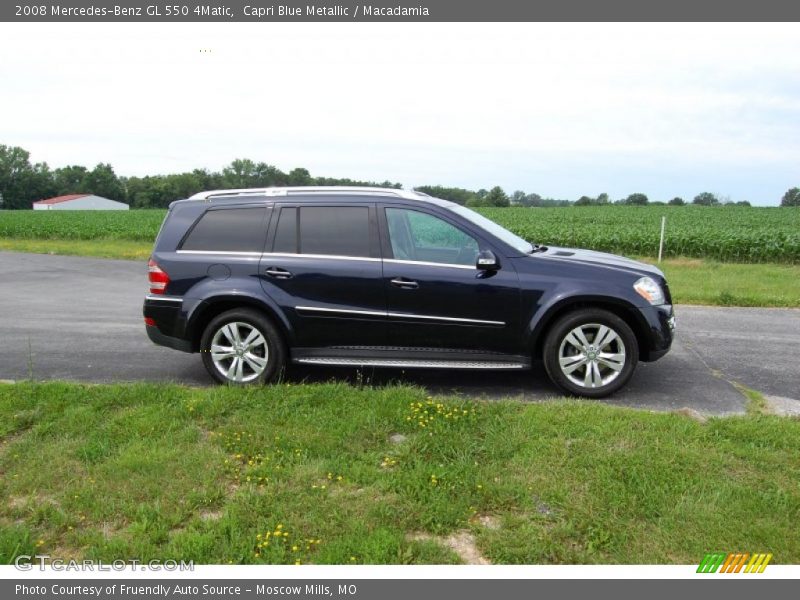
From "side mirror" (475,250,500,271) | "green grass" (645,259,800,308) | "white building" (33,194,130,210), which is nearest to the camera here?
"side mirror" (475,250,500,271)

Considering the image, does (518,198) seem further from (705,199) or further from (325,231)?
(325,231)

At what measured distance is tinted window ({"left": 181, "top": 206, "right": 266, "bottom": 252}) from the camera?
549 cm

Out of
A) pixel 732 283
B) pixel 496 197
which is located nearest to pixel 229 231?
pixel 732 283

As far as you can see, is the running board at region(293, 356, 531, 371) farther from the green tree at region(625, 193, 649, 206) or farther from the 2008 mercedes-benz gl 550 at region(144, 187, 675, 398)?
the green tree at region(625, 193, 649, 206)

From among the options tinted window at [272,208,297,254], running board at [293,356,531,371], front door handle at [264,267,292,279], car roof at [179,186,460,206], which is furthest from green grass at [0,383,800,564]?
car roof at [179,186,460,206]

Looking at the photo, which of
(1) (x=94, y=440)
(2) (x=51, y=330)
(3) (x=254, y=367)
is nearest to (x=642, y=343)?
(3) (x=254, y=367)

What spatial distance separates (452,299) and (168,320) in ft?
Result: 8.45

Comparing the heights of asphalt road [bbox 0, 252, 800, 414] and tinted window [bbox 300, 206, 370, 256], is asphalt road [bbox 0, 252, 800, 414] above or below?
below

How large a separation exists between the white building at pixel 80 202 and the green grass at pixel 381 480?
90.1m

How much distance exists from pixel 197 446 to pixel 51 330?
200 inches

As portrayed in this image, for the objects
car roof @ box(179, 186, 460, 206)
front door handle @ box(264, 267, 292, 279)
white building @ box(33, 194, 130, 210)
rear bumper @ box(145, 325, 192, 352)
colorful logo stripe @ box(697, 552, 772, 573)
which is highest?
white building @ box(33, 194, 130, 210)

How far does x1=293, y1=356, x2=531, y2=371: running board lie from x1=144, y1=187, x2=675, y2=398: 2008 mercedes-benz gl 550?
12mm

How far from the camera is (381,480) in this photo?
3.57 meters

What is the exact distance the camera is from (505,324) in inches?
203
